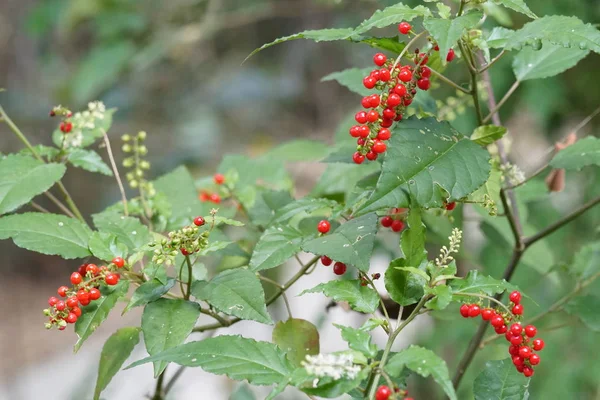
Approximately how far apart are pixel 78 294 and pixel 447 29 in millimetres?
492

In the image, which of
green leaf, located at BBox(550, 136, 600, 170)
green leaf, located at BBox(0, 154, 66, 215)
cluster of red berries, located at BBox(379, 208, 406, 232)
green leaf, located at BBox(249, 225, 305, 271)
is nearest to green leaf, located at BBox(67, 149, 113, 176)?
green leaf, located at BBox(0, 154, 66, 215)

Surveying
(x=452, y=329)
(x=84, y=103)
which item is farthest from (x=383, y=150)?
(x=84, y=103)

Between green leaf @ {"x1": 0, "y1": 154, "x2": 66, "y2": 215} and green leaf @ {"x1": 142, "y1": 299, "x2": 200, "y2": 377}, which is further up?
green leaf @ {"x1": 0, "y1": 154, "x2": 66, "y2": 215}

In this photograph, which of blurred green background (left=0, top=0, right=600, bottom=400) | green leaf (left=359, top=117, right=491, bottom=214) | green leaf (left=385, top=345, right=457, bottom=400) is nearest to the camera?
green leaf (left=385, top=345, right=457, bottom=400)

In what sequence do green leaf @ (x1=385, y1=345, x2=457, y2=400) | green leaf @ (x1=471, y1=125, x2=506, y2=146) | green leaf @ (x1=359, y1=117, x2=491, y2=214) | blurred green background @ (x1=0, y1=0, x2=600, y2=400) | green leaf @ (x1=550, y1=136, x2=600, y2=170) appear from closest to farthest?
green leaf @ (x1=385, y1=345, x2=457, y2=400), green leaf @ (x1=359, y1=117, x2=491, y2=214), green leaf @ (x1=471, y1=125, x2=506, y2=146), green leaf @ (x1=550, y1=136, x2=600, y2=170), blurred green background @ (x1=0, y1=0, x2=600, y2=400)

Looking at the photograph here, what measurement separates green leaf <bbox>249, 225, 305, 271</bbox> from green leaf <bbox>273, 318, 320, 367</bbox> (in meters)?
0.11

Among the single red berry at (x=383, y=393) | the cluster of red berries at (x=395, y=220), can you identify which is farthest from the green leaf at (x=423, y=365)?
the cluster of red berries at (x=395, y=220)

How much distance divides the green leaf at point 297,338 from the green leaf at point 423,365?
23cm

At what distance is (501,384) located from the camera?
0.75 m

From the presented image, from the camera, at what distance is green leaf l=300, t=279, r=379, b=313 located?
72 cm

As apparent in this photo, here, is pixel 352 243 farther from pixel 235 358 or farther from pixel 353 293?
pixel 235 358

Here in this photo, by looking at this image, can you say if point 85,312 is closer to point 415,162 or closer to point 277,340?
point 277,340

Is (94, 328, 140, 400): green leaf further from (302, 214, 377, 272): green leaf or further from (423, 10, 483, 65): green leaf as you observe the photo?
(423, 10, 483, 65): green leaf

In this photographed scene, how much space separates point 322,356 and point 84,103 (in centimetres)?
285
